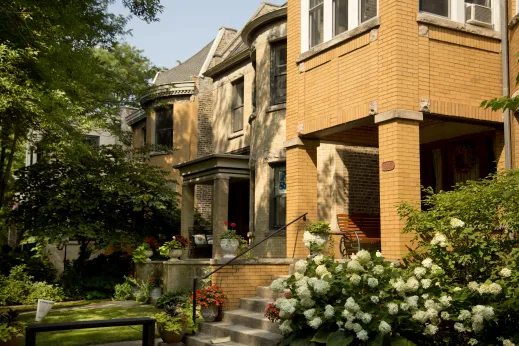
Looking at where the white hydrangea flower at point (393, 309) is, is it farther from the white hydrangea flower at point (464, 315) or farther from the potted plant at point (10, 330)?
the potted plant at point (10, 330)

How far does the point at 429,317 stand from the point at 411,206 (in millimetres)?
2690

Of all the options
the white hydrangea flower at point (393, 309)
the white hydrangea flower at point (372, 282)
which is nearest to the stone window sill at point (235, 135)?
the white hydrangea flower at point (372, 282)

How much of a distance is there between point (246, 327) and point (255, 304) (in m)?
0.76

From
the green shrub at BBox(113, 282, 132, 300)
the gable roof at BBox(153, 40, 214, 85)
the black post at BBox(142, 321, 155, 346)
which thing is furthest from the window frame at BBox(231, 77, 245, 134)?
the black post at BBox(142, 321, 155, 346)

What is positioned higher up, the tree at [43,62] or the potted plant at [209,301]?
the tree at [43,62]

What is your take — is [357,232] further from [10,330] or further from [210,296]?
[10,330]

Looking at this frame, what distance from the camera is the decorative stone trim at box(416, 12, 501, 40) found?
9.80 metres

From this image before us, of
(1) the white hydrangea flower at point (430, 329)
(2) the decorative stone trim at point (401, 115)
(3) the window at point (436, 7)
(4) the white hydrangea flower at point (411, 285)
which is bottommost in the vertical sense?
(1) the white hydrangea flower at point (430, 329)

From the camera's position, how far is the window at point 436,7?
10055 mm

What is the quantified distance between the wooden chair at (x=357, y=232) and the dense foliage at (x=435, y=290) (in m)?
3.97

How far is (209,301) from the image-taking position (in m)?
10.5

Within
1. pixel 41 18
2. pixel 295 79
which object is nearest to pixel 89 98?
pixel 41 18

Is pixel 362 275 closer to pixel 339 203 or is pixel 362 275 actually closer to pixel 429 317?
pixel 429 317

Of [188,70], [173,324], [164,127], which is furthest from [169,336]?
[188,70]
